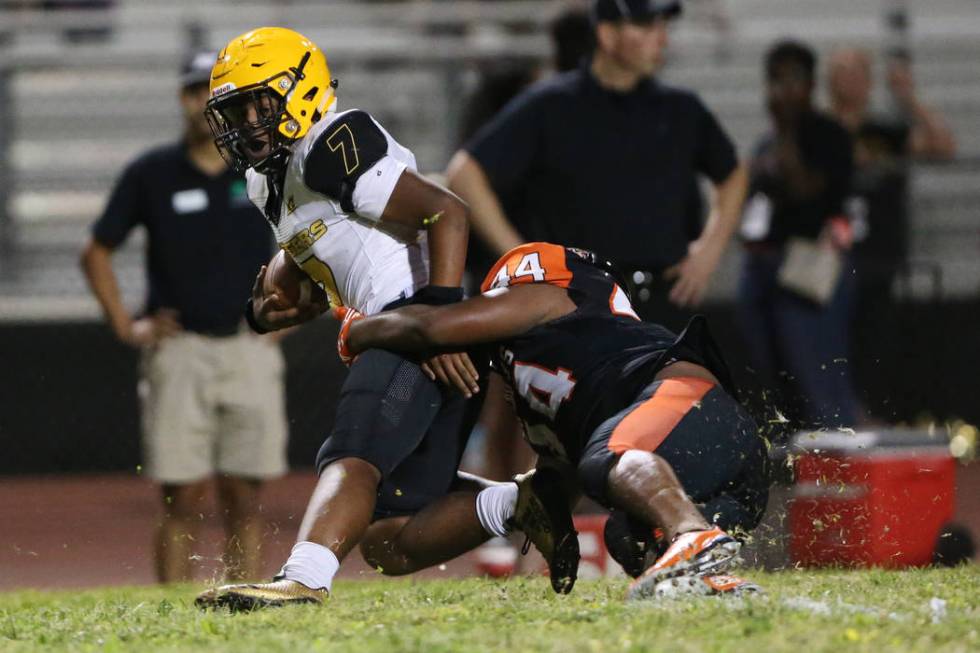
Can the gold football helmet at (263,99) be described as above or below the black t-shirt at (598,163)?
above

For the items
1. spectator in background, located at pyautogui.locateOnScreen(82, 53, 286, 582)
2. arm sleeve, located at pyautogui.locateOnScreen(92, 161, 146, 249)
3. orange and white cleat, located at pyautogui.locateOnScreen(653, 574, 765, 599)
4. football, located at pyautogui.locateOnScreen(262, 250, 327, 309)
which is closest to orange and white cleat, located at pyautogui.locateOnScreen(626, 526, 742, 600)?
orange and white cleat, located at pyautogui.locateOnScreen(653, 574, 765, 599)

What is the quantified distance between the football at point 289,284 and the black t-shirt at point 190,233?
204 cm

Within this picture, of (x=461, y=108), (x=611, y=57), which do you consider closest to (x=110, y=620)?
(x=611, y=57)

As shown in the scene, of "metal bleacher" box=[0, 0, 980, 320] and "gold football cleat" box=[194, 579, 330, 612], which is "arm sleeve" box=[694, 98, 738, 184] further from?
"gold football cleat" box=[194, 579, 330, 612]

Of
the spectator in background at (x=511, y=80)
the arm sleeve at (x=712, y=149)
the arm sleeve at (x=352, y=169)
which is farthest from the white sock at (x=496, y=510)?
the arm sleeve at (x=712, y=149)

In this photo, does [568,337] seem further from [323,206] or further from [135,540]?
[135,540]

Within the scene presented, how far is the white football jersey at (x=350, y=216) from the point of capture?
5.12 meters

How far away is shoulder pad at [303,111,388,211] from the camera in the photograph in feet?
16.8

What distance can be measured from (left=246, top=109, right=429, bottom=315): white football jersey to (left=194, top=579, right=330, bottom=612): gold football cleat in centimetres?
104

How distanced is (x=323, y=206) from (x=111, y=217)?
2.86 meters

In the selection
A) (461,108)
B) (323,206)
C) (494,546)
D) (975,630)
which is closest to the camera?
(975,630)

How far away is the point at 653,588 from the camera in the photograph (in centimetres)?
436

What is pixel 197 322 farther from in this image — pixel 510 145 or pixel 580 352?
pixel 580 352

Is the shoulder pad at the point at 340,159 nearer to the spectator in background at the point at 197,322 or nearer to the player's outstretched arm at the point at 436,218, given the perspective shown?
the player's outstretched arm at the point at 436,218
